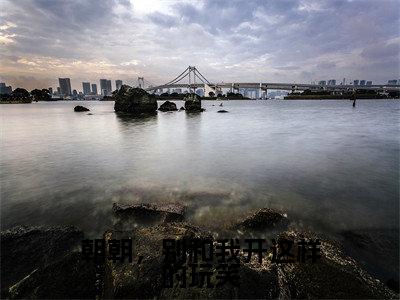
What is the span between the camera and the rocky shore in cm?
429

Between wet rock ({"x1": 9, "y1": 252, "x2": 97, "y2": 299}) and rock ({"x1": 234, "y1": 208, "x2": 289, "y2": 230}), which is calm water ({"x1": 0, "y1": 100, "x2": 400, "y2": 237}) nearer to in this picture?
rock ({"x1": 234, "y1": 208, "x2": 289, "y2": 230})

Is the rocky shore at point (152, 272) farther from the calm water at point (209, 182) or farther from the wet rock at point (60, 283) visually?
the calm water at point (209, 182)

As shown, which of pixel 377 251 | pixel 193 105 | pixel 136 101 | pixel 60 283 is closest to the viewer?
pixel 60 283

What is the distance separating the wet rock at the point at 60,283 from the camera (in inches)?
170

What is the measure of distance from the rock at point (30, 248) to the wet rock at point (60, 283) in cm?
40

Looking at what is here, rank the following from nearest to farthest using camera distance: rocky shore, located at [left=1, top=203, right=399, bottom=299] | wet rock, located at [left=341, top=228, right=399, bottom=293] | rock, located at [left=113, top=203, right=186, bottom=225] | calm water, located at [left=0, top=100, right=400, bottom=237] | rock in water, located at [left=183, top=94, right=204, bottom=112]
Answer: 1. rocky shore, located at [left=1, top=203, right=399, bottom=299]
2. wet rock, located at [left=341, top=228, right=399, bottom=293]
3. rock, located at [left=113, top=203, right=186, bottom=225]
4. calm water, located at [left=0, top=100, right=400, bottom=237]
5. rock in water, located at [left=183, top=94, right=204, bottom=112]

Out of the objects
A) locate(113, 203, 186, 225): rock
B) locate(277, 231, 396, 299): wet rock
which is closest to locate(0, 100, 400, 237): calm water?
locate(113, 203, 186, 225): rock

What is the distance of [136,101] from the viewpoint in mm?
53656

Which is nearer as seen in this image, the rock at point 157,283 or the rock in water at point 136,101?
the rock at point 157,283

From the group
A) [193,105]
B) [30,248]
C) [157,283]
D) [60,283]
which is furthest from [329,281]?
[193,105]

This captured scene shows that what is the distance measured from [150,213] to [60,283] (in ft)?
9.73

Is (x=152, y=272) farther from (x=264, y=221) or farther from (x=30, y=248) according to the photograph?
(x=264, y=221)

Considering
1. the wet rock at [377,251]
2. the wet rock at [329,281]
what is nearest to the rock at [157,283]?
the wet rock at [329,281]

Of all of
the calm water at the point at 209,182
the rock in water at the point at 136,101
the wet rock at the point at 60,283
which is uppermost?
the rock in water at the point at 136,101
